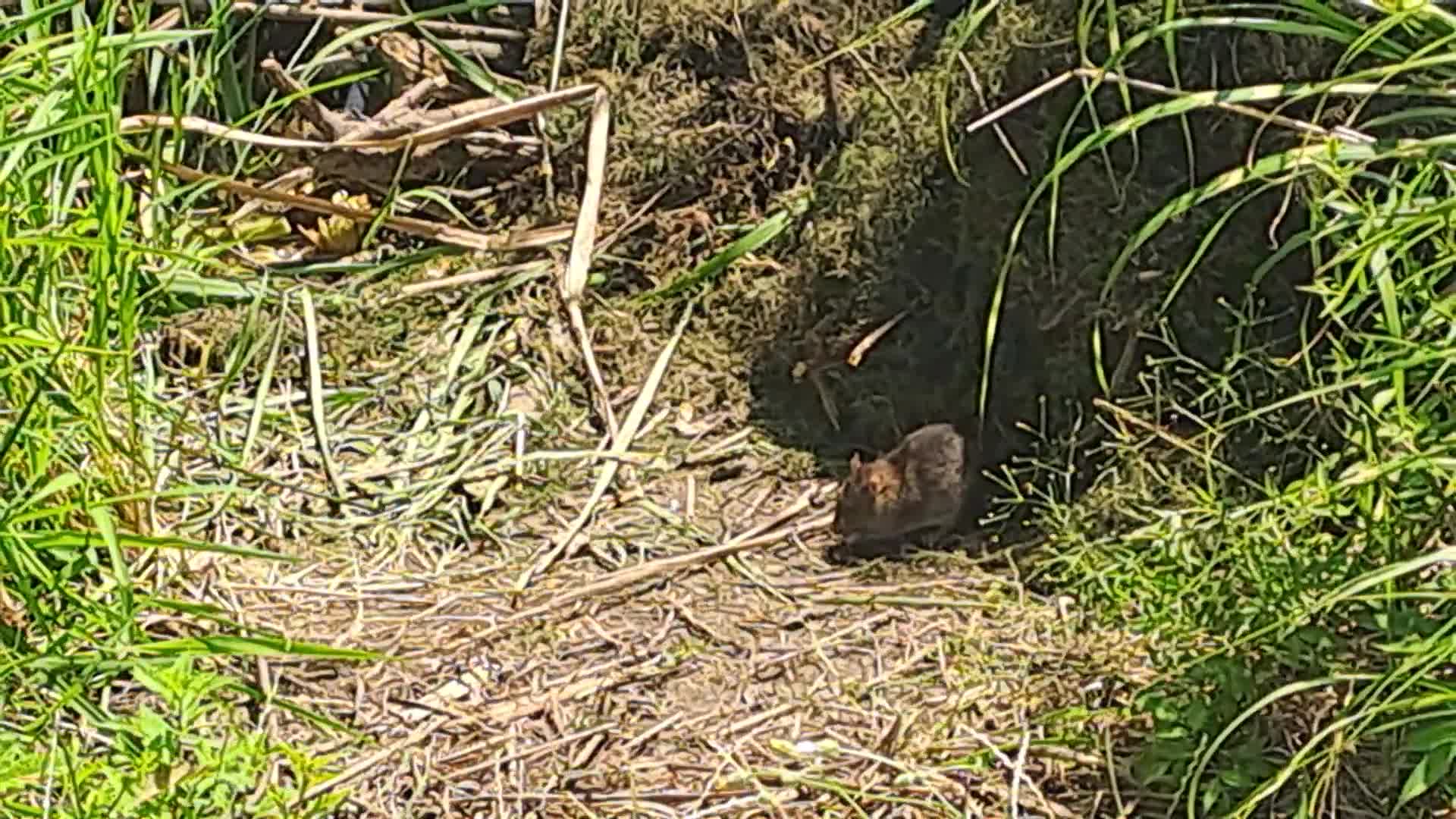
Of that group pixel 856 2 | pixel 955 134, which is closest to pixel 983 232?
pixel 955 134

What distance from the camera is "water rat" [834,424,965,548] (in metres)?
3.13

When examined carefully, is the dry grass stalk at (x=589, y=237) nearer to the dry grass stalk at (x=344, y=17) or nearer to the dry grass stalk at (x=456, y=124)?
the dry grass stalk at (x=456, y=124)

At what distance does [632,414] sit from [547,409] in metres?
0.17

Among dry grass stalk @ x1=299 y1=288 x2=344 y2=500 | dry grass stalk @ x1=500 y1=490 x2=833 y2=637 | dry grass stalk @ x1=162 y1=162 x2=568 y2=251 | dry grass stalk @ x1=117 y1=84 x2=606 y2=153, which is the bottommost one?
dry grass stalk @ x1=500 y1=490 x2=833 y2=637

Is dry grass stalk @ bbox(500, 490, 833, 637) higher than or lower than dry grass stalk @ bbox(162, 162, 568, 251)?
lower

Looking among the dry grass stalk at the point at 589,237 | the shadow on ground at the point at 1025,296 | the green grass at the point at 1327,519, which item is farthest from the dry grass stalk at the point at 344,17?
the green grass at the point at 1327,519

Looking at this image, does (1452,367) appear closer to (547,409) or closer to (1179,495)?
(1179,495)

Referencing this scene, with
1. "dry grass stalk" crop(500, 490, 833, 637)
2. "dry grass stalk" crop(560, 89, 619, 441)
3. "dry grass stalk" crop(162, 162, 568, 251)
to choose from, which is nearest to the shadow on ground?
"dry grass stalk" crop(500, 490, 833, 637)

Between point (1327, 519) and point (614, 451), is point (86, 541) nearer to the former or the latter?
point (614, 451)

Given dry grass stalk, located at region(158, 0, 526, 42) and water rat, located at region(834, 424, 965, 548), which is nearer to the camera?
water rat, located at region(834, 424, 965, 548)

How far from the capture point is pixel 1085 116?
324 centimetres

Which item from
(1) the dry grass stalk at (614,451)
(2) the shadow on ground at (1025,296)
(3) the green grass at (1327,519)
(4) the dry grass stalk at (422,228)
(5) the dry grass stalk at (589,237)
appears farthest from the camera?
(4) the dry grass stalk at (422,228)

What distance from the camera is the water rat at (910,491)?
313cm

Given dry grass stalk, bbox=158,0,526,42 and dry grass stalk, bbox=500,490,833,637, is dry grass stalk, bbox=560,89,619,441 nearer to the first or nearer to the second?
dry grass stalk, bbox=158,0,526,42
